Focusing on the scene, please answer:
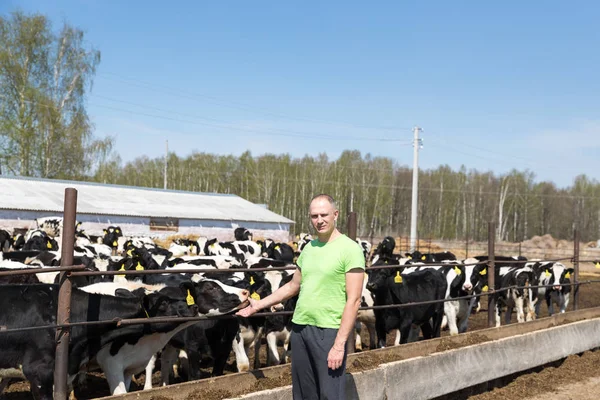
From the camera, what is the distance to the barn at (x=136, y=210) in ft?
105

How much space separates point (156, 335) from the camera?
6.85m

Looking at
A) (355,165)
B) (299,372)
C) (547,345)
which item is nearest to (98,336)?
(299,372)

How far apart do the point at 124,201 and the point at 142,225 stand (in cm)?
316

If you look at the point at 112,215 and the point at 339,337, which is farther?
the point at 112,215

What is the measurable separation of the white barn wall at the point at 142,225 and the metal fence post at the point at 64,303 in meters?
26.0

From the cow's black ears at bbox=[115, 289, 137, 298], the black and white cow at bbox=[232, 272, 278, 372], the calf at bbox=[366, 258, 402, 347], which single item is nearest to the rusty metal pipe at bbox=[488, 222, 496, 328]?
the calf at bbox=[366, 258, 402, 347]

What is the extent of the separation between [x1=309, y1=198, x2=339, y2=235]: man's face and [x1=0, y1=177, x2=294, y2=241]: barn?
1138 inches

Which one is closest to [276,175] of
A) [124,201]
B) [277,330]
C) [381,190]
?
[381,190]

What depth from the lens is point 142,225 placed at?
35719 millimetres

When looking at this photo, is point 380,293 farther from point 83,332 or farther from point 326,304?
point 326,304

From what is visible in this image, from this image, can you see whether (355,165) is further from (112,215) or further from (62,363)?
(62,363)

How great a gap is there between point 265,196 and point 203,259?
55.5 metres

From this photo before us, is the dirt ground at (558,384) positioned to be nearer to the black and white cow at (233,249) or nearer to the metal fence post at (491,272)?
the metal fence post at (491,272)

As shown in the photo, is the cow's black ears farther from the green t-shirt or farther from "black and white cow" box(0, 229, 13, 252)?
"black and white cow" box(0, 229, 13, 252)
